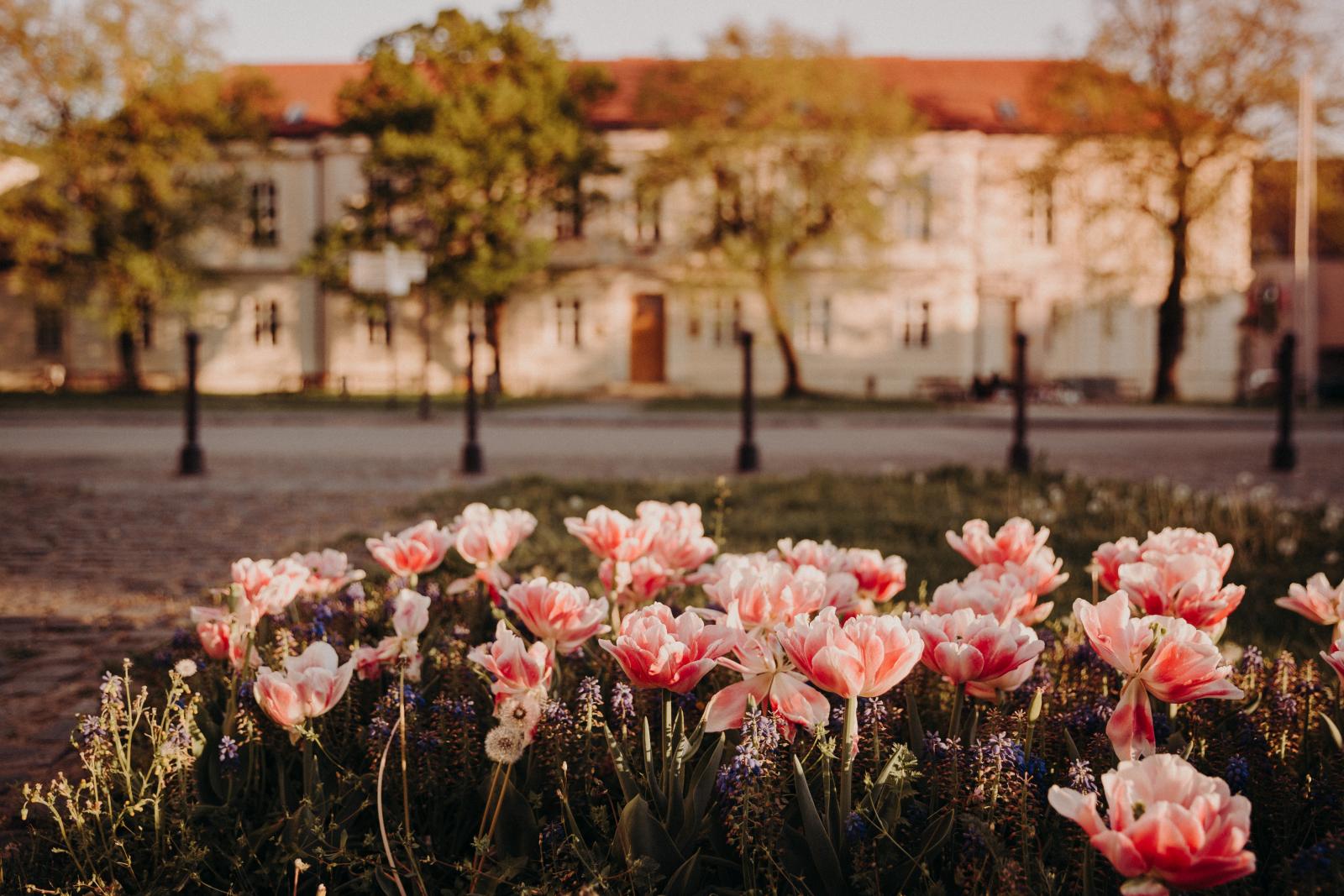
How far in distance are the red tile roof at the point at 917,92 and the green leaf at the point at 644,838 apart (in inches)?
1310

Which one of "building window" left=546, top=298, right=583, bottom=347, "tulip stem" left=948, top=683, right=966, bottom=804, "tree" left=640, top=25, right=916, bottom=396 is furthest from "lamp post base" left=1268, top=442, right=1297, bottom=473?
"building window" left=546, top=298, right=583, bottom=347

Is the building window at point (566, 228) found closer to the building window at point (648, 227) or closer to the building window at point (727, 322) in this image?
the building window at point (648, 227)

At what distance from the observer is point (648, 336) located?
36.0m

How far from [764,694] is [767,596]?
0.68 ft

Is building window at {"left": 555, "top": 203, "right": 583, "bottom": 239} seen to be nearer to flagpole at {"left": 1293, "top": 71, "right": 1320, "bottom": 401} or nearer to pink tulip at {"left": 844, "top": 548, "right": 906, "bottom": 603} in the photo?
flagpole at {"left": 1293, "top": 71, "right": 1320, "bottom": 401}

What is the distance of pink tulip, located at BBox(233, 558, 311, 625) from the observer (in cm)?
211

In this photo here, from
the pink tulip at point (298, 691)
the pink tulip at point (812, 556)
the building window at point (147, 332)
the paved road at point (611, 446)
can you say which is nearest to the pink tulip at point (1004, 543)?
the pink tulip at point (812, 556)

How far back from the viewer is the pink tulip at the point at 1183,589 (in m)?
1.83

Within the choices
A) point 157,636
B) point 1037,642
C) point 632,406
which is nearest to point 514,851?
point 1037,642

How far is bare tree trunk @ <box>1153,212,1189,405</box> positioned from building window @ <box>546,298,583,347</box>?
57.0 ft

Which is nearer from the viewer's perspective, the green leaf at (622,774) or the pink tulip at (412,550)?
the green leaf at (622,774)

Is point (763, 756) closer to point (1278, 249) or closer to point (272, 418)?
point (272, 418)

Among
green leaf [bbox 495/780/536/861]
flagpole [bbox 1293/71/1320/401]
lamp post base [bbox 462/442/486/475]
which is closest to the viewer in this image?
green leaf [bbox 495/780/536/861]

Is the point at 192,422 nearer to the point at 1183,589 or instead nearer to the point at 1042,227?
the point at 1183,589
